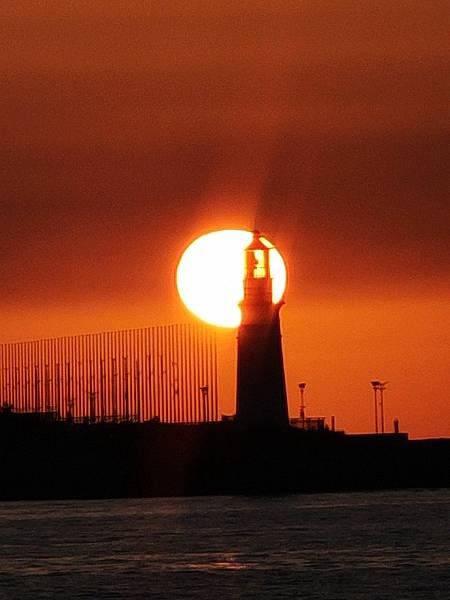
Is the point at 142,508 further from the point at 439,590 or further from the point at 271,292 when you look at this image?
the point at 439,590

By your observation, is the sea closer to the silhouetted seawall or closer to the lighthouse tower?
the lighthouse tower

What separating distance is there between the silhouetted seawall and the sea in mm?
19764

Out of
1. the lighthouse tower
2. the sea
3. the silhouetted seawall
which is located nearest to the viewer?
the sea

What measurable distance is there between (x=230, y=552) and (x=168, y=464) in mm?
60541

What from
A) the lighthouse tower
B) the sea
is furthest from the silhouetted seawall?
the sea

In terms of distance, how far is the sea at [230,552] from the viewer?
96688 millimetres

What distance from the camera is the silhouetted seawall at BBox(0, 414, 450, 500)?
168500 millimetres

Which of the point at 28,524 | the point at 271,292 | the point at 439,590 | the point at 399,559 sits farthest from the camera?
the point at 271,292

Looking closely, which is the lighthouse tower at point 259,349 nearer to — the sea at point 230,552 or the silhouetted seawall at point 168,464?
the sea at point 230,552

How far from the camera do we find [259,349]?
148375 mm

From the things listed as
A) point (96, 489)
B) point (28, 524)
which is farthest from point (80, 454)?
point (28, 524)

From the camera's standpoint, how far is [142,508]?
149500 millimetres

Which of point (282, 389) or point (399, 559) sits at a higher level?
point (282, 389)

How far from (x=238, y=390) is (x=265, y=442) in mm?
8126
